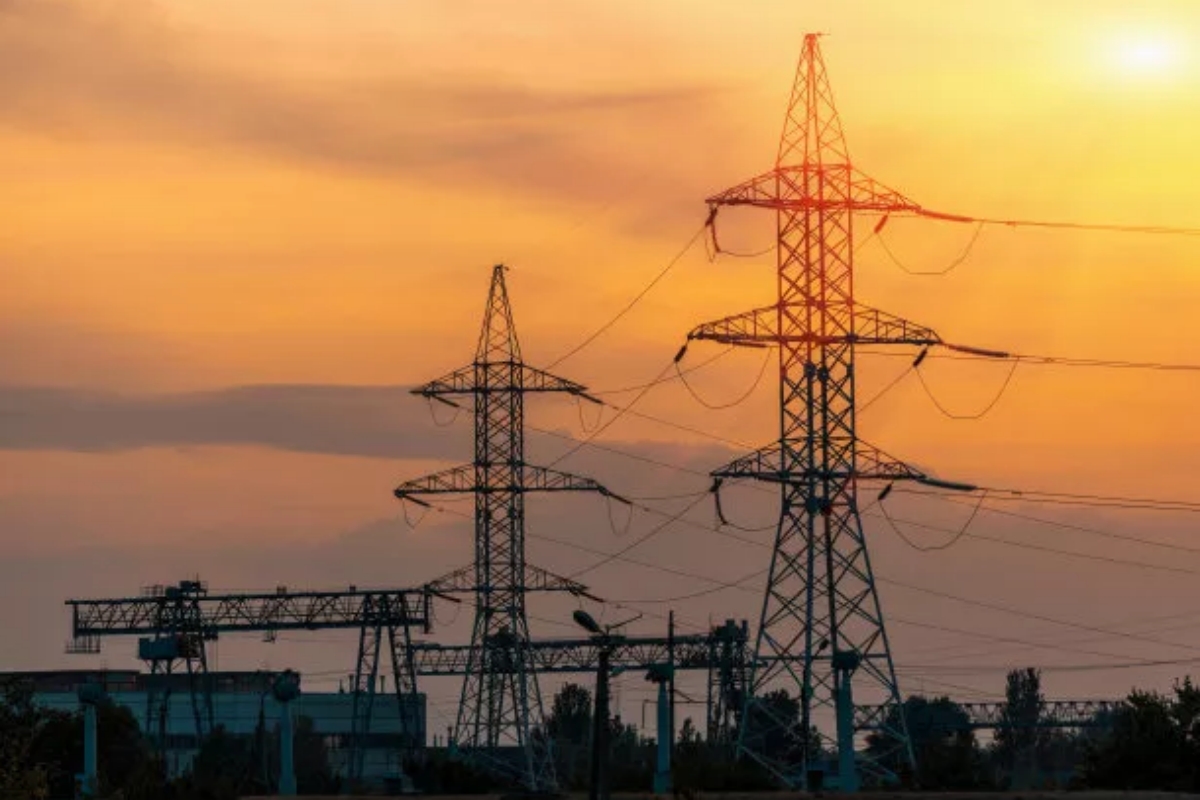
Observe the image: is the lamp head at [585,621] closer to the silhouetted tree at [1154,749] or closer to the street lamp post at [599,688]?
the street lamp post at [599,688]

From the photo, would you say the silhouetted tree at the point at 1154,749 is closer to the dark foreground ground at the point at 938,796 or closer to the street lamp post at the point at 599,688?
the dark foreground ground at the point at 938,796

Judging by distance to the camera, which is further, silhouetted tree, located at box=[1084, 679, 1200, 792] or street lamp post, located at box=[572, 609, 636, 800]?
silhouetted tree, located at box=[1084, 679, 1200, 792]

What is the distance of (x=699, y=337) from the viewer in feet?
323

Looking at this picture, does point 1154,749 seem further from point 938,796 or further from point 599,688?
point 599,688

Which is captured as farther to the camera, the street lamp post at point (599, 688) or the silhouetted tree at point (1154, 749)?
the silhouetted tree at point (1154, 749)

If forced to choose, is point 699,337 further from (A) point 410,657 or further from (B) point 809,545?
(A) point 410,657

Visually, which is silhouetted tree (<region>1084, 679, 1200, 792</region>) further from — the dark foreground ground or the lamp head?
the lamp head

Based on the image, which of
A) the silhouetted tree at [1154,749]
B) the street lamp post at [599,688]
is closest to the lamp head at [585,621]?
the street lamp post at [599,688]

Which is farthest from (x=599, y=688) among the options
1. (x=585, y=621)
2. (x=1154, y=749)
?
(x=1154, y=749)

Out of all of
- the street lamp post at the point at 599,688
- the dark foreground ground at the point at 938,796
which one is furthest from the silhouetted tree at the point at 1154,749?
the street lamp post at the point at 599,688

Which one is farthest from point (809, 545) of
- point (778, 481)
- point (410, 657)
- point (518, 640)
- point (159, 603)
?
point (159, 603)

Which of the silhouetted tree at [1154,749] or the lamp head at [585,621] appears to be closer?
the lamp head at [585,621]

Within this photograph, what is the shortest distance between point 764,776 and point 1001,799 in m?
26.3

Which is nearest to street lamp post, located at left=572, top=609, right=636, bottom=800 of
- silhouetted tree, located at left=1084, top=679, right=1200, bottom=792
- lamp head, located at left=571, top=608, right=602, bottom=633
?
lamp head, located at left=571, top=608, right=602, bottom=633
